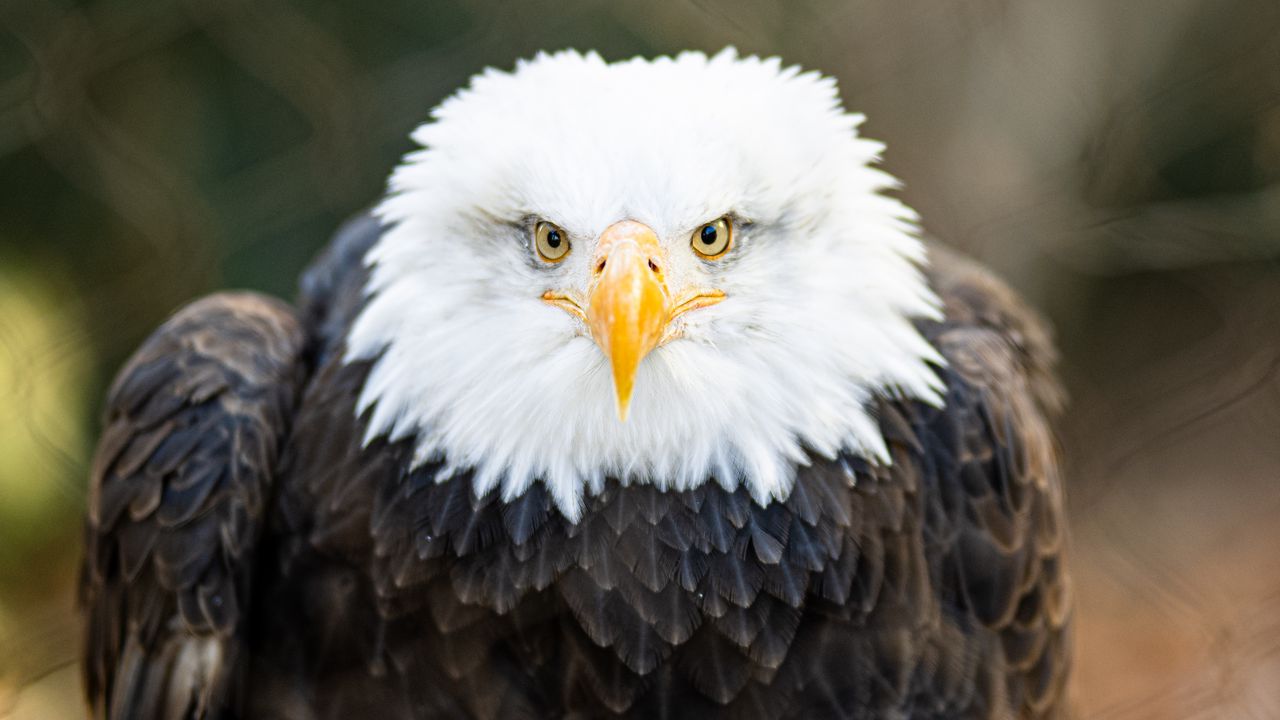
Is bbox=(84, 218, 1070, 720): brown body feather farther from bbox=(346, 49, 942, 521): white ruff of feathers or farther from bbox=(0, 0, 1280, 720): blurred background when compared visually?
bbox=(0, 0, 1280, 720): blurred background

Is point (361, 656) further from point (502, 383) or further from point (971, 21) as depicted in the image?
point (971, 21)

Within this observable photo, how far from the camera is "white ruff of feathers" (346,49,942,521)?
989 mm

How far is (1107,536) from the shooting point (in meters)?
2.17

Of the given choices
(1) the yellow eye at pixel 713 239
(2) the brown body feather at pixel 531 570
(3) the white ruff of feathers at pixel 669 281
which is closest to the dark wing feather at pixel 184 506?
(2) the brown body feather at pixel 531 570

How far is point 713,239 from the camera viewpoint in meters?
1.00

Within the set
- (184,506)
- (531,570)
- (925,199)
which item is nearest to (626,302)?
(531,570)

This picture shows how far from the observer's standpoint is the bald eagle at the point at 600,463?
101cm

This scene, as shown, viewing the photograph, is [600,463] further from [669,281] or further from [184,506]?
[184,506]

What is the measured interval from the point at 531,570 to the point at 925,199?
1.36 m

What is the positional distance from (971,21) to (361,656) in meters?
1.56

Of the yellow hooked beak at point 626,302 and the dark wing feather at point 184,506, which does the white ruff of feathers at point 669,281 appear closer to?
the yellow hooked beak at point 626,302

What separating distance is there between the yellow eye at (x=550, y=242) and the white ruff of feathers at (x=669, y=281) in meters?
0.01

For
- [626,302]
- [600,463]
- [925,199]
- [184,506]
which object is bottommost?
[184,506]

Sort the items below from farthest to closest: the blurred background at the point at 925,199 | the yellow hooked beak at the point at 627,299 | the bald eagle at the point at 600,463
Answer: the blurred background at the point at 925,199, the bald eagle at the point at 600,463, the yellow hooked beak at the point at 627,299
